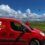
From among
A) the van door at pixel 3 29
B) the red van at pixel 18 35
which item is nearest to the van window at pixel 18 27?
the red van at pixel 18 35

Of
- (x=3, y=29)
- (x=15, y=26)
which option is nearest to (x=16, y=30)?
(x=15, y=26)

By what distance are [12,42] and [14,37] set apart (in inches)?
11.6

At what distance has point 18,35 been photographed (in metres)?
12.1

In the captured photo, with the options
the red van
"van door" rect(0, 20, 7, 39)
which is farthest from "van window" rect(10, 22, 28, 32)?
"van door" rect(0, 20, 7, 39)

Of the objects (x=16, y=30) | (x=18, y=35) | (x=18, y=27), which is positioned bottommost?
(x=18, y=35)

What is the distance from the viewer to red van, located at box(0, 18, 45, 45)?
12.0 m

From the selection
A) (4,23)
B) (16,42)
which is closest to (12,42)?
(16,42)

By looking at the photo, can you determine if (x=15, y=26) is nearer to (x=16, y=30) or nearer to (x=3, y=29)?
(x=16, y=30)

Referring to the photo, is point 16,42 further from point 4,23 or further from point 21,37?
point 4,23

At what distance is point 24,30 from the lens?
39.9 feet

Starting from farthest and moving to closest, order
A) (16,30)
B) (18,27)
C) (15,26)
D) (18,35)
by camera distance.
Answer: (15,26)
(18,27)
(16,30)
(18,35)

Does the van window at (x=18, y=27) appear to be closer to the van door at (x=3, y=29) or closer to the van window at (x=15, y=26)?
the van window at (x=15, y=26)

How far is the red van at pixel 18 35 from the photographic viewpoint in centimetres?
1203

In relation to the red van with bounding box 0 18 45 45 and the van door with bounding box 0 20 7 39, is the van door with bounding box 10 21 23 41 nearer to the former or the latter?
the red van with bounding box 0 18 45 45
